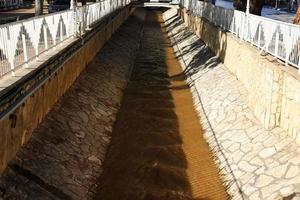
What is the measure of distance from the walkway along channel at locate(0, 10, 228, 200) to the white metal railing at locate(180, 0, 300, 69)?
148 inches

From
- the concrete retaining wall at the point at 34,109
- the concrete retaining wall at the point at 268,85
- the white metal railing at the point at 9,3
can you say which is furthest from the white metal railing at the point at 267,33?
the white metal railing at the point at 9,3


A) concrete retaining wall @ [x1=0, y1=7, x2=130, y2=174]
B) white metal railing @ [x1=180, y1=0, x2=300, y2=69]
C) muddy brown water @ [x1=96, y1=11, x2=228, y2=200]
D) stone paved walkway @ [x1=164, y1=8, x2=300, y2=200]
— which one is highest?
white metal railing @ [x1=180, y1=0, x2=300, y2=69]

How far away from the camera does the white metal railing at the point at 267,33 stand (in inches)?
463

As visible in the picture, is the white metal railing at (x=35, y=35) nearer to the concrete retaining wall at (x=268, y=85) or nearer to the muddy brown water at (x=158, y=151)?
the muddy brown water at (x=158, y=151)

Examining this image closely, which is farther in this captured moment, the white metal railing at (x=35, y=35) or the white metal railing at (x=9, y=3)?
the white metal railing at (x=9, y=3)

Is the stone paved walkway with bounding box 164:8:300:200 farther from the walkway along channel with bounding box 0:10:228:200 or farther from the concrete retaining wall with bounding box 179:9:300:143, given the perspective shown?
the walkway along channel with bounding box 0:10:228:200

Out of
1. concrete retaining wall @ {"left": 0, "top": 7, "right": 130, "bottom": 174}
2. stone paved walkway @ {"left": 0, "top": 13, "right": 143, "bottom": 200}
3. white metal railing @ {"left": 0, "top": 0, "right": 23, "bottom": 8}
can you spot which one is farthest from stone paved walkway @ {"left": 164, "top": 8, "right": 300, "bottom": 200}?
white metal railing @ {"left": 0, "top": 0, "right": 23, "bottom": 8}

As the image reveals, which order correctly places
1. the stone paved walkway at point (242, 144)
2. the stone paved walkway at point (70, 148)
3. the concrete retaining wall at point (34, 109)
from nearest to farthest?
the concrete retaining wall at point (34, 109), the stone paved walkway at point (70, 148), the stone paved walkway at point (242, 144)

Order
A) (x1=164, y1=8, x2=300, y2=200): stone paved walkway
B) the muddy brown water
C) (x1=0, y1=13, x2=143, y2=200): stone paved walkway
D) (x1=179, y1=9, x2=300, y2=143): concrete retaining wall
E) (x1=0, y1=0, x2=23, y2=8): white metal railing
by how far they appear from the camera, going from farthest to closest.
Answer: (x1=0, y1=0, x2=23, y2=8): white metal railing, the muddy brown water, (x1=179, y1=9, x2=300, y2=143): concrete retaining wall, (x1=164, y1=8, x2=300, y2=200): stone paved walkway, (x1=0, y1=13, x2=143, y2=200): stone paved walkway

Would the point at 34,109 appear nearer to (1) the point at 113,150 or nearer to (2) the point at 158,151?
(1) the point at 113,150

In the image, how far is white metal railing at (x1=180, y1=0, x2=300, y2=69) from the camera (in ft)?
38.5

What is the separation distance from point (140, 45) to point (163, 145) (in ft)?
74.3

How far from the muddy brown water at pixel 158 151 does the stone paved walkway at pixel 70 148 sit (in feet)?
1.50

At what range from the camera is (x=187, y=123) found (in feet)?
53.7
